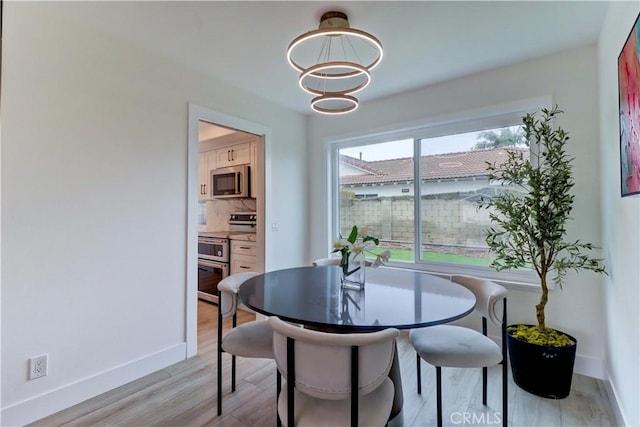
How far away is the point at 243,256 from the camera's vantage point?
3795 mm

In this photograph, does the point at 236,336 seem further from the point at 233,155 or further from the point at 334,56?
the point at 233,155

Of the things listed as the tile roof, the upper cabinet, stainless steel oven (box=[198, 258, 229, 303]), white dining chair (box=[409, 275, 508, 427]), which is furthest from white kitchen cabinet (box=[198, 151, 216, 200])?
white dining chair (box=[409, 275, 508, 427])

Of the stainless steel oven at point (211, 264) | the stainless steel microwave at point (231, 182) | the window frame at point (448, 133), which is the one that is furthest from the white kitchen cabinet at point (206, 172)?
the window frame at point (448, 133)

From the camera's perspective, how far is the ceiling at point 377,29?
1.84 meters

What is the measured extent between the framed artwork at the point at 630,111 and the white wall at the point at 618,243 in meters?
0.10

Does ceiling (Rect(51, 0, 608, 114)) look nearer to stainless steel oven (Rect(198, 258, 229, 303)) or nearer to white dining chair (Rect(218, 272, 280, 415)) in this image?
white dining chair (Rect(218, 272, 280, 415))

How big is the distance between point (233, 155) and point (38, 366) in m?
2.91

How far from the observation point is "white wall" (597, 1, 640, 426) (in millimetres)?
1477

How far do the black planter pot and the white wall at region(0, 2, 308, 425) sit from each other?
2598mm

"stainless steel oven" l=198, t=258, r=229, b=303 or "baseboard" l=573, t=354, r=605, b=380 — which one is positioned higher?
"stainless steel oven" l=198, t=258, r=229, b=303

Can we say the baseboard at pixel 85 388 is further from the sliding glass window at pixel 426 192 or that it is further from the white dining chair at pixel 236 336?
the sliding glass window at pixel 426 192

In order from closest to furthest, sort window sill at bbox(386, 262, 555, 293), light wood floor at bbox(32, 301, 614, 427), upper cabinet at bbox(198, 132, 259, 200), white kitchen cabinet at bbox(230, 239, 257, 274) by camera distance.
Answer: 1. light wood floor at bbox(32, 301, 614, 427)
2. window sill at bbox(386, 262, 555, 293)
3. white kitchen cabinet at bbox(230, 239, 257, 274)
4. upper cabinet at bbox(198, 132, 259, 200)

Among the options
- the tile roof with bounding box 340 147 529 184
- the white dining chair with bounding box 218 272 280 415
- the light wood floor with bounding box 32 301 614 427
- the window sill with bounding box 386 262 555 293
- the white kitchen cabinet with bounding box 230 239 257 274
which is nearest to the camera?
the white dining chair with bounding box 218 272 280 415

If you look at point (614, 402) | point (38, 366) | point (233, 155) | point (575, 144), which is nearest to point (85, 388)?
point (38, 366)
